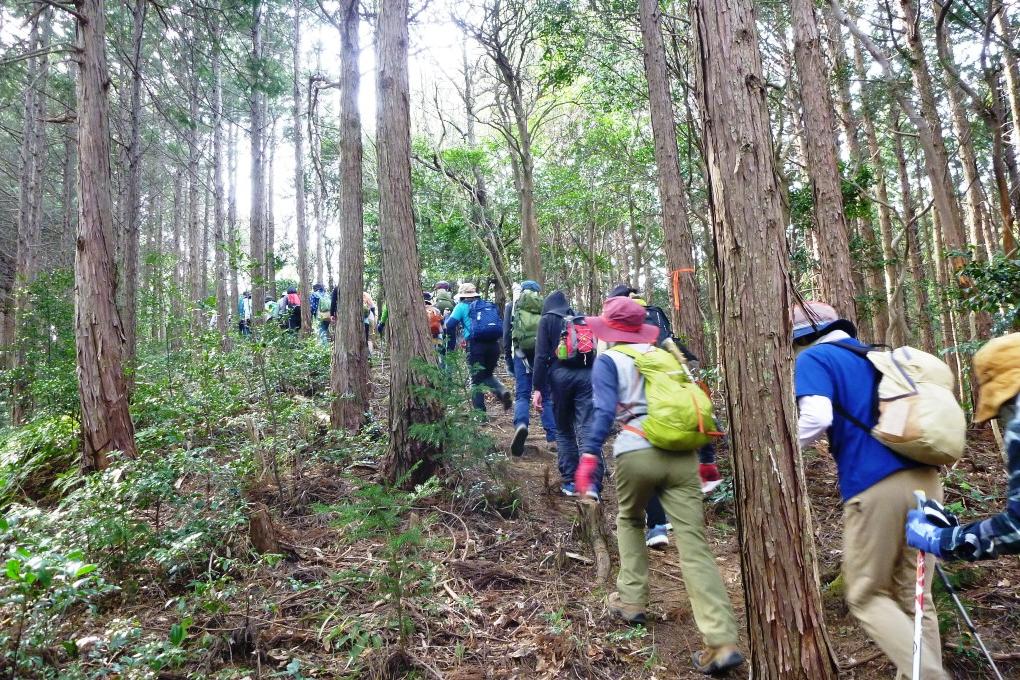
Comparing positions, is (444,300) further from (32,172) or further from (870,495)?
(32,172)

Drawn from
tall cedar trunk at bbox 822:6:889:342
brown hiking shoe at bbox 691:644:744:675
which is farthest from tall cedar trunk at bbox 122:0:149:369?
tall cedar trunk at bbox 822:6:889:342

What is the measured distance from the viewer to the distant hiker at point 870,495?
2760mm

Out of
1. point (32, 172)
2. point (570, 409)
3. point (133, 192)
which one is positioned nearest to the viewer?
point (570, 409)

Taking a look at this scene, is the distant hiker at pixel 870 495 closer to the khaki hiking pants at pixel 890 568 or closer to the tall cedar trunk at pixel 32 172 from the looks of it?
the khaki hiking pants at pixel 890 568

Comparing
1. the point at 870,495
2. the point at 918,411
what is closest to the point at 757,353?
the point at 918,411

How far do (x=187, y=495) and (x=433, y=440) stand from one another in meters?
2.15

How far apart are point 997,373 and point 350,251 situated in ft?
25.3

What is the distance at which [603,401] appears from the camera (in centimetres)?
383

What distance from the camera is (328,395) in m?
8.24

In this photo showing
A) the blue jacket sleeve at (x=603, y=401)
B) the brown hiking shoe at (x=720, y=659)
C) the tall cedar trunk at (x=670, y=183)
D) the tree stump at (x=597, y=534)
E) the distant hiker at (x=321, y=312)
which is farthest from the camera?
the distant hiker at (x=321, y=312)

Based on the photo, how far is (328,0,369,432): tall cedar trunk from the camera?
28.0ft

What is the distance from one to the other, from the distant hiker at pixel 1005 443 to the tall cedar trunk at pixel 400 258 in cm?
434

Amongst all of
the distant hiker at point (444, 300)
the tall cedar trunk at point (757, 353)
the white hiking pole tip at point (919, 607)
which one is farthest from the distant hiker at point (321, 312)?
the white hiking pole tip at point (919, 607)

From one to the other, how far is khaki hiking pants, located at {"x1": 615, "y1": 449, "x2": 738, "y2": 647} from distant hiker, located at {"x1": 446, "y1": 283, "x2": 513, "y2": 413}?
440 cm
